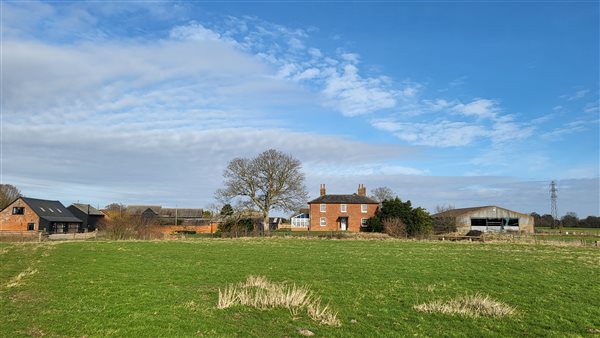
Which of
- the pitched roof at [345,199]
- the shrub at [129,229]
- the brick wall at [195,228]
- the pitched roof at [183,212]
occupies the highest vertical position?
the pitched roof at [345,199]

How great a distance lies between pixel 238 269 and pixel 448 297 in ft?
33.2

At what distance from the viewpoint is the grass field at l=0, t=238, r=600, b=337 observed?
32.5ft

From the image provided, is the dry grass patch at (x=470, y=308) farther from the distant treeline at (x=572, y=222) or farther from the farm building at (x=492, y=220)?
the distant treeline at (x=572, y=222)

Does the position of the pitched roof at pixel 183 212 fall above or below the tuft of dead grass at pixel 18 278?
above

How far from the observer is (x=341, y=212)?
252 ft

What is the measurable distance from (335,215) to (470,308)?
215 ft

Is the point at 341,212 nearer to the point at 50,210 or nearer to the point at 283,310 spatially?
the point at 50,210

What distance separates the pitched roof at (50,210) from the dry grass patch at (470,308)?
258ft

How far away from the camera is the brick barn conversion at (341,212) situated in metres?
76.6

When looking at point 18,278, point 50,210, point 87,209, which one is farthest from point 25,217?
point 18,278

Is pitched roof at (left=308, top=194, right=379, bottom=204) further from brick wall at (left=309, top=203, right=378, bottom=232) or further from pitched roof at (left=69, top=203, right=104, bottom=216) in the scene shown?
pitched roof at (left=69, top=203, right=104, bottom=216)

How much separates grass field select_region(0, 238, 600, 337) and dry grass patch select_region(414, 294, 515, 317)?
0.29 m

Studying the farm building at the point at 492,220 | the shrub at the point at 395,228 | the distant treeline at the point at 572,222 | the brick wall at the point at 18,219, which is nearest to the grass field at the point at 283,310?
the shrub at the point at 395,228

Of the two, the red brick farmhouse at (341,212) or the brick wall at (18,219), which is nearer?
the brick wall at (18,219)
